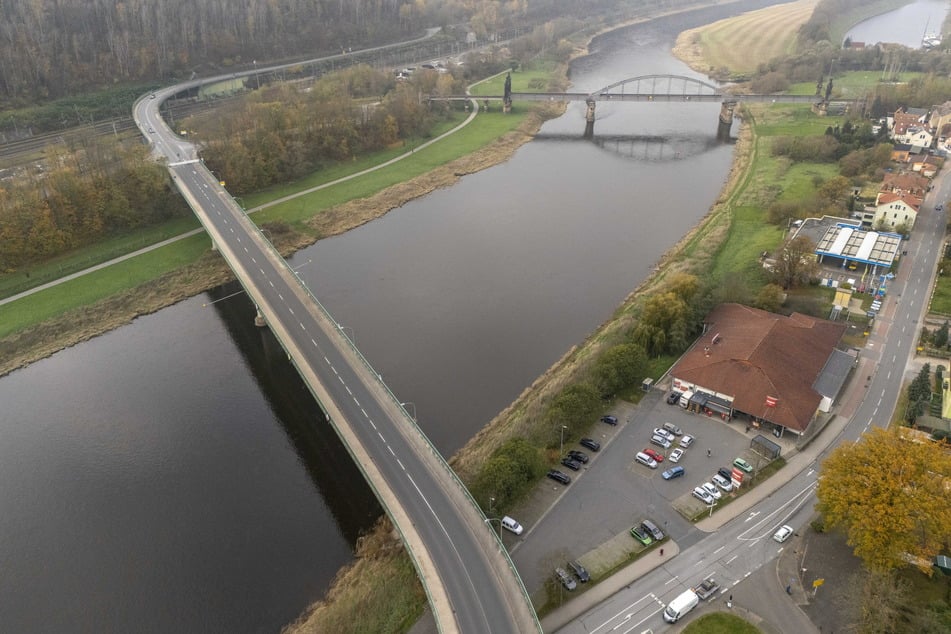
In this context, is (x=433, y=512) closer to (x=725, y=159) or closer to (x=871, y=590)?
(x=871, y=590)

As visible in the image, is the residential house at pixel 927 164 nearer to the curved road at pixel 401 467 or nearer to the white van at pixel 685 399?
the white van at pixel 685 399

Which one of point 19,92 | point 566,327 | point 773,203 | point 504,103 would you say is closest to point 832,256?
point 773,203

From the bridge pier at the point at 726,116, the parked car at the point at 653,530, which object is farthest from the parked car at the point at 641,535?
the bridge pier at the point at 726,116

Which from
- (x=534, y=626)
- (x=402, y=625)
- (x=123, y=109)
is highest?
(x=123, y=109)

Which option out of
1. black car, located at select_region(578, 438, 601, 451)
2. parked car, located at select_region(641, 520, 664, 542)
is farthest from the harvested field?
parked car, located at select_region(641, 520, 664, 542)

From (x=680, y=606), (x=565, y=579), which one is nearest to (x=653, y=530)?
(x=680, y=606)

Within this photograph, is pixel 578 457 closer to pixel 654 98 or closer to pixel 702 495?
pixel 702 495

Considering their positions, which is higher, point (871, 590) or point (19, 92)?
point (19, 92)
